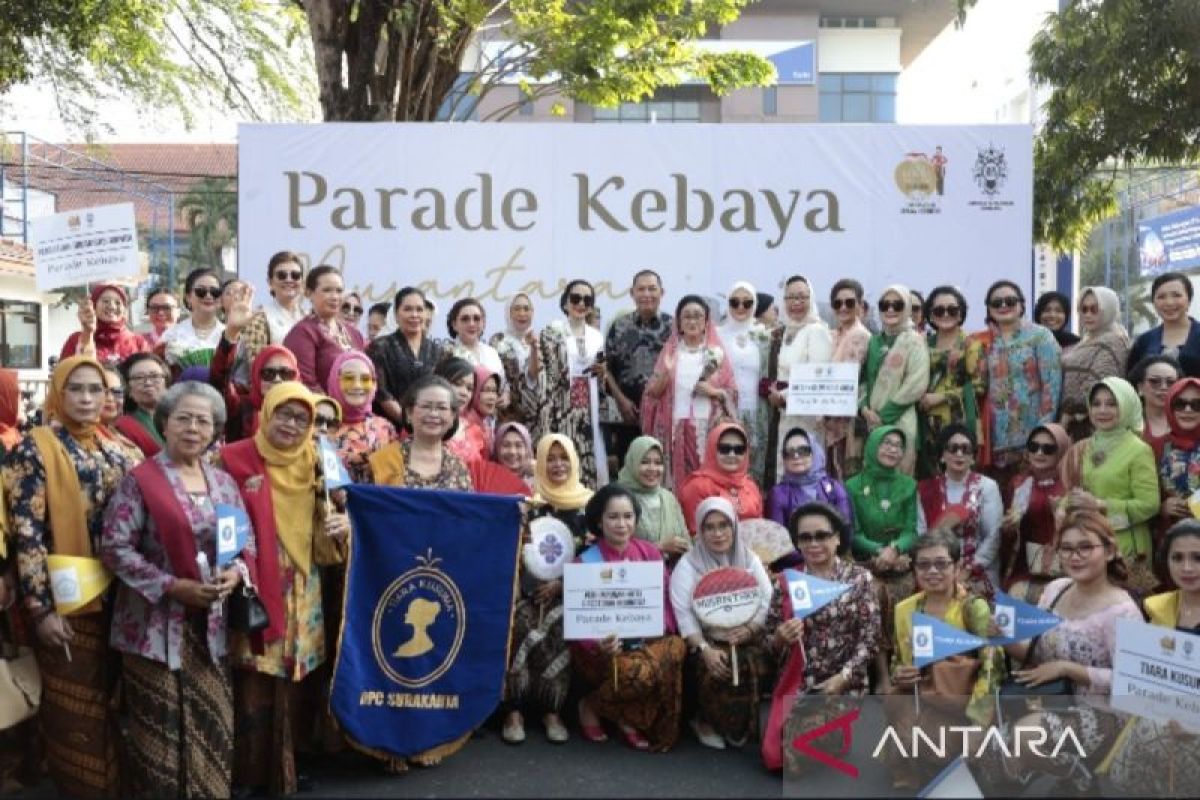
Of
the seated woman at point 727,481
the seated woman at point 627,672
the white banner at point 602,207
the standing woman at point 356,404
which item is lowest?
the seated woman at point 627,672

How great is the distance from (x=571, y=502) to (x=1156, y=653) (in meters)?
2.64

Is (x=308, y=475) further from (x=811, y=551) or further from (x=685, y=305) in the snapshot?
(x=685, y=305)

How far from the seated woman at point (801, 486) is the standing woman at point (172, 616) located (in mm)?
2916

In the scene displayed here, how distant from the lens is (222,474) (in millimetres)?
4492

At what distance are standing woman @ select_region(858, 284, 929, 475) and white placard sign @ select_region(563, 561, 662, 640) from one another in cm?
203

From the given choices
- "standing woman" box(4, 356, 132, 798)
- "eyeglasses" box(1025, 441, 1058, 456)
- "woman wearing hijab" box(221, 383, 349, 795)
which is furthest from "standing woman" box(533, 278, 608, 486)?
"standing woman" box(4, 356, 132, 798)

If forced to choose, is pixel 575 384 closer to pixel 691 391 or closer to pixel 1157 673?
pixel 691 391

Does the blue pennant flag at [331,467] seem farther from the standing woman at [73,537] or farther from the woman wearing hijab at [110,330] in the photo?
the woman wearing hijab at [110,330]

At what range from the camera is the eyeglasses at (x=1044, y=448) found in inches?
239

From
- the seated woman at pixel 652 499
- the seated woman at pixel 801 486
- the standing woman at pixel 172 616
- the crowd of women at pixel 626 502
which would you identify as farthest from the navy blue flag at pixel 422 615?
the seated woman at pixel 801 486

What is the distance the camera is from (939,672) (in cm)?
478

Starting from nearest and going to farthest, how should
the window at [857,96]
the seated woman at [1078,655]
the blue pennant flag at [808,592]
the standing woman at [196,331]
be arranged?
the seated woman at [1078,655], the blue pennant flag at [808,592], the standing woman at [196,331], the window at [857,96]

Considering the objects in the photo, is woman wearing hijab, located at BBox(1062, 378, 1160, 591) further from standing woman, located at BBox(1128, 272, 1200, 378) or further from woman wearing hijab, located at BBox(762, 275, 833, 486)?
woman wearing hijab, located at BBox(762, 275, 833, 486)

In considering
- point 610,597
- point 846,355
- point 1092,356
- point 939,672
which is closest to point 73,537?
point 610,597
